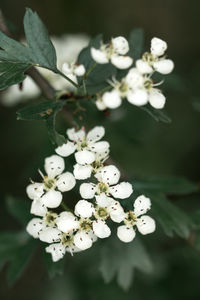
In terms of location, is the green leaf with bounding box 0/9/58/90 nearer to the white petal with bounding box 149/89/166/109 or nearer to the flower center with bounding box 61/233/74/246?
the white petal with bounding box 149/89/166/109

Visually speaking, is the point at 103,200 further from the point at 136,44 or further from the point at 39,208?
the point at 136,44

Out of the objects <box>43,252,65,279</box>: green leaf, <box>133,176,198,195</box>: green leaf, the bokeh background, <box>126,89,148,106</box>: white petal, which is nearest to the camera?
<box>126,89,148,106</box>: white petal

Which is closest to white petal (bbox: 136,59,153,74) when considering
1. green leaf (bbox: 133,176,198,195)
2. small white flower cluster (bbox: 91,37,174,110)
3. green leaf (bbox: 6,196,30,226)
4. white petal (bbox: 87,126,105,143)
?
small white flower cluster (bbox: 91,37,174,110)

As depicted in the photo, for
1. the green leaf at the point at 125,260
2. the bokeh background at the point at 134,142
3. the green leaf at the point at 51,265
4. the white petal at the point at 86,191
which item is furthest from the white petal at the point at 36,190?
the bokeh background at the point at 134,142

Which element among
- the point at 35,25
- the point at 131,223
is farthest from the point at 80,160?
the point at 35,25

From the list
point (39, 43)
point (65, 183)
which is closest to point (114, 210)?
point (65, 183)

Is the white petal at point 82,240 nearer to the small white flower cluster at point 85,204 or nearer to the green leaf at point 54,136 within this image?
the small white flower cluster at point 85,204
